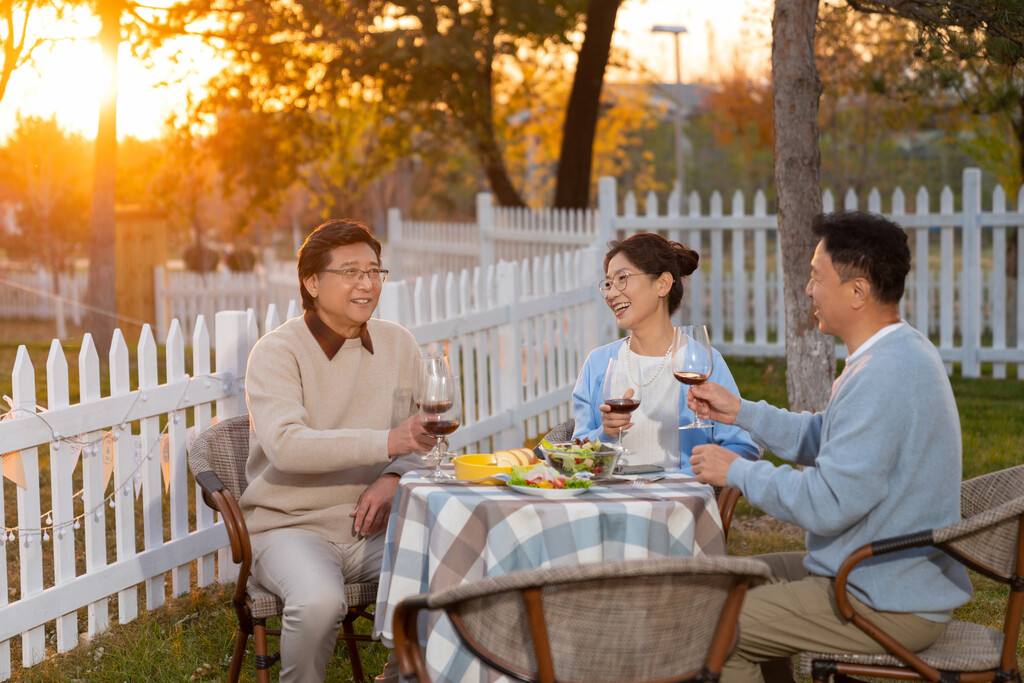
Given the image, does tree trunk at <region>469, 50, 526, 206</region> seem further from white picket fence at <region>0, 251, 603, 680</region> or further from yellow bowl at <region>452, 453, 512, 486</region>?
yellow bowl at <region>452, 453, 512, 486</region>

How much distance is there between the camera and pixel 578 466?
9.78 ft

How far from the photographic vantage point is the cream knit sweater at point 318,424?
10.8ft

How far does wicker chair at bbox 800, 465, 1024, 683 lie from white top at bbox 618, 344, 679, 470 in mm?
800

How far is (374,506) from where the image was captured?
3.52 m

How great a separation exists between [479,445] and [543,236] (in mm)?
5425

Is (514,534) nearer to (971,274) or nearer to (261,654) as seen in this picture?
(261,654)

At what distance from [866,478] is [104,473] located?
314 cm

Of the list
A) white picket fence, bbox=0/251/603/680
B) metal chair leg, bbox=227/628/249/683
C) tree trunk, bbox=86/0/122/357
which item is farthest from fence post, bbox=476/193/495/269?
metal chair leg, bbox=227/628/249/683

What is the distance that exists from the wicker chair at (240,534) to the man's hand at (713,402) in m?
1.23

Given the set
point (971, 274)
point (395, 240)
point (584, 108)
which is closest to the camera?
point (971, 274)

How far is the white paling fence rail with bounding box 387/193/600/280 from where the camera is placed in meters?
11.6

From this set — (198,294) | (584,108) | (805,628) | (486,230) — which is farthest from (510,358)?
(198,294)

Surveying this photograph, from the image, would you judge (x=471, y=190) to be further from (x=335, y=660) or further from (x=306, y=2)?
(x=335, y=660)

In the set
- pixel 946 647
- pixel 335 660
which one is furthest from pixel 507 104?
pixel 946 647
